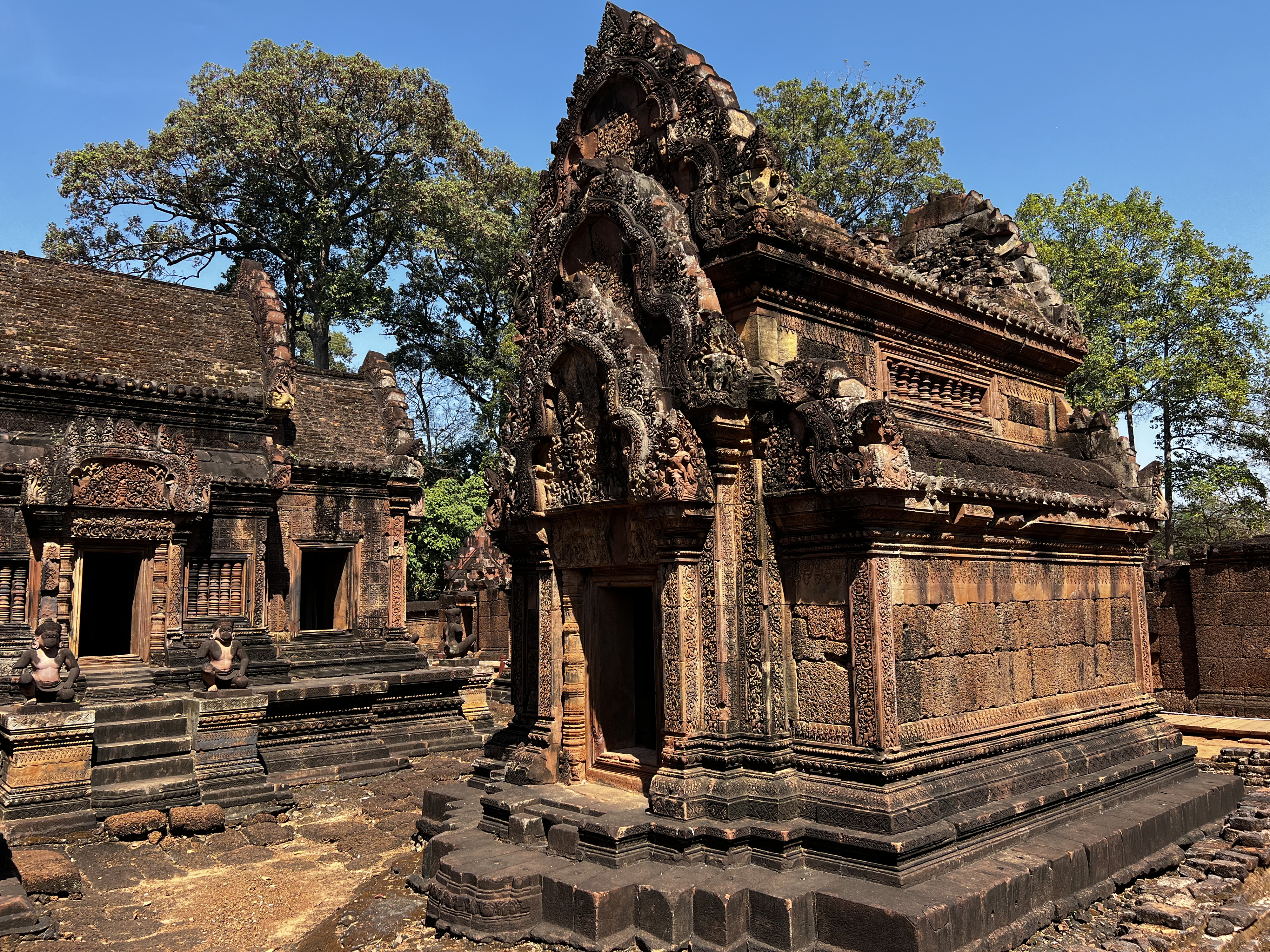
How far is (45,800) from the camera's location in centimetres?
977

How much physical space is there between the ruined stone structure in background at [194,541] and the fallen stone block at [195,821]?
487 mm

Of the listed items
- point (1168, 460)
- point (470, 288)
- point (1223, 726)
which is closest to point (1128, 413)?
point (1168, 460)

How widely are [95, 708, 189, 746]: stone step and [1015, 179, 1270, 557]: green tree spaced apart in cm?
2015

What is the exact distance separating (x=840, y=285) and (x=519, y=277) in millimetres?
3254

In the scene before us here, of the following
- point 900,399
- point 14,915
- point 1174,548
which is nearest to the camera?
point 14,915

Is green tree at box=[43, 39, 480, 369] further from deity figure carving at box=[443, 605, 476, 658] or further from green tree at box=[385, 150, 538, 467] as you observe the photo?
deity figure carving at box=[443, 605, 476, 658]

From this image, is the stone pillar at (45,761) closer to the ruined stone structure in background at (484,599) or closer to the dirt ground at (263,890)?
the dirt ground at (263,890)

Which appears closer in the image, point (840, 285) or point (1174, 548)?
point (840, 285)

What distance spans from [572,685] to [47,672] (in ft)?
21.2

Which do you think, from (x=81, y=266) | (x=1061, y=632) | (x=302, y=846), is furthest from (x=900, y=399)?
(x=81, y=266)

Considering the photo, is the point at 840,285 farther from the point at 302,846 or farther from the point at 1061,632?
the point at 302,846

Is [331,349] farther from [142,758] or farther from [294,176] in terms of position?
[142,758]

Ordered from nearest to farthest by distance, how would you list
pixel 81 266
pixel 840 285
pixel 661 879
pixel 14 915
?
pixel 661 879 → pixel 14 915 → pixel 840 285 → pixel 81 266

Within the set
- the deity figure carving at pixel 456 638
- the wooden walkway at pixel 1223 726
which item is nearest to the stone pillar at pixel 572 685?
the wooden walkway at pixel 1223 726
